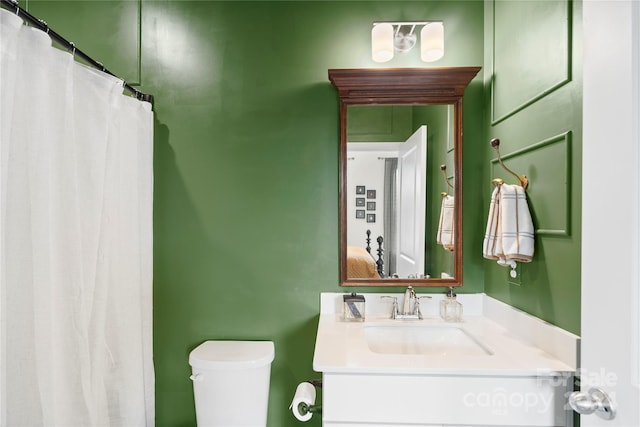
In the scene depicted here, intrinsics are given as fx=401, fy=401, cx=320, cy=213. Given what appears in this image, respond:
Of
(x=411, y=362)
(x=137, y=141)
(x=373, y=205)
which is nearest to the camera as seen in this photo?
(x=411, y=362)

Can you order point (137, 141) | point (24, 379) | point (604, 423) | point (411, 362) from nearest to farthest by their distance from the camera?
point (604, 423), point (24, 379), point (411, 362), point (137, 141)

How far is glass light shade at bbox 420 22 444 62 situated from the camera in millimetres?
1832

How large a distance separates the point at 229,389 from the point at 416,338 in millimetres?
834

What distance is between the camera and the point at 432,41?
6.04 ft

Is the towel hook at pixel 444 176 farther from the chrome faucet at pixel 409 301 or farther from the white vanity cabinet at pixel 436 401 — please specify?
the white vanity cabinet at pixel 436 401

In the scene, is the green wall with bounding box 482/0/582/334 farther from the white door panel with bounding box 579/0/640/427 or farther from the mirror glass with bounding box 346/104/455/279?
the white door panel with bounding box 579/0/640/427

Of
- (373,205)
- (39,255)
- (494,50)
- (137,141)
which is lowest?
(39,255)

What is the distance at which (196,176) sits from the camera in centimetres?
201

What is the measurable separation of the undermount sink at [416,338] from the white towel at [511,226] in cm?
39

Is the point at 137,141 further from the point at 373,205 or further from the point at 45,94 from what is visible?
the point at 373,205

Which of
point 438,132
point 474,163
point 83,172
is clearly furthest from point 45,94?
point 474,163

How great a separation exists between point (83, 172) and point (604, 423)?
1.59m

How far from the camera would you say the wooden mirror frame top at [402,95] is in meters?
1.83

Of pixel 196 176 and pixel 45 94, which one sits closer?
pixel 45 94
